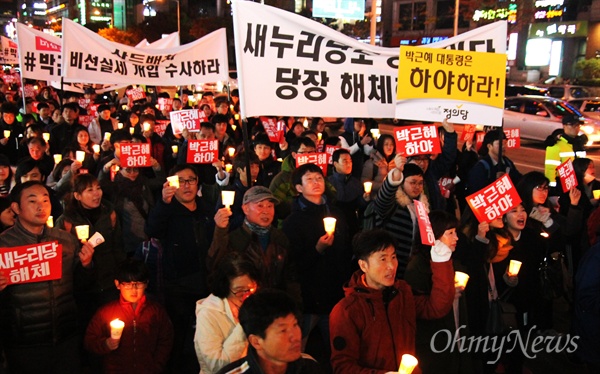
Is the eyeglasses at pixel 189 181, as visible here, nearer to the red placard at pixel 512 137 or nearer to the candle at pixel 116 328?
the candle at pixel 116 328

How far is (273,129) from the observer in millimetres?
10070

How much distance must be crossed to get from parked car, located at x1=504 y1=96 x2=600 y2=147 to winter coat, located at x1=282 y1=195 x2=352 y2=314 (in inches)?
625

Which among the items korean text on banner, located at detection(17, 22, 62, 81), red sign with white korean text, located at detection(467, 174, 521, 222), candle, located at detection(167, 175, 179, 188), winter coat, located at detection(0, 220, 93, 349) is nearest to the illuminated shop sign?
korean text on banner, located at detection(17, 22, 62, 81)

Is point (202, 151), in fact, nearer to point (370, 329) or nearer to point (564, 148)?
point (370, 329)

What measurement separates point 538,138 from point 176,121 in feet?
45.0

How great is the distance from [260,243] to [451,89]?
7.52 ft

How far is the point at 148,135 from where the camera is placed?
9055mm

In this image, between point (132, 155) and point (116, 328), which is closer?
point (116, 328)

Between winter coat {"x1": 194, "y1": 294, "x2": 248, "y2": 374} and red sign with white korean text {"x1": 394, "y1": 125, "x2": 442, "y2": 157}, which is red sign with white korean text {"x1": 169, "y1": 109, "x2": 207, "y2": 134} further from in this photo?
winter coat {"x1": 194, "y1": 294, "x2": 248, "y2": 374}

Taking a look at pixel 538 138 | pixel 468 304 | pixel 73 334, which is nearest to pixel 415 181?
pixel 468 304

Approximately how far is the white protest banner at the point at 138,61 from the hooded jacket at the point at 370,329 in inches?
243

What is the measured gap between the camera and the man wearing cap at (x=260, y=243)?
13.6 feet

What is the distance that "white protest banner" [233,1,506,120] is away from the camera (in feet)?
16.5

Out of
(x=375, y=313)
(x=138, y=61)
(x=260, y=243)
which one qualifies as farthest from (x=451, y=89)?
(x=138, y=61)
